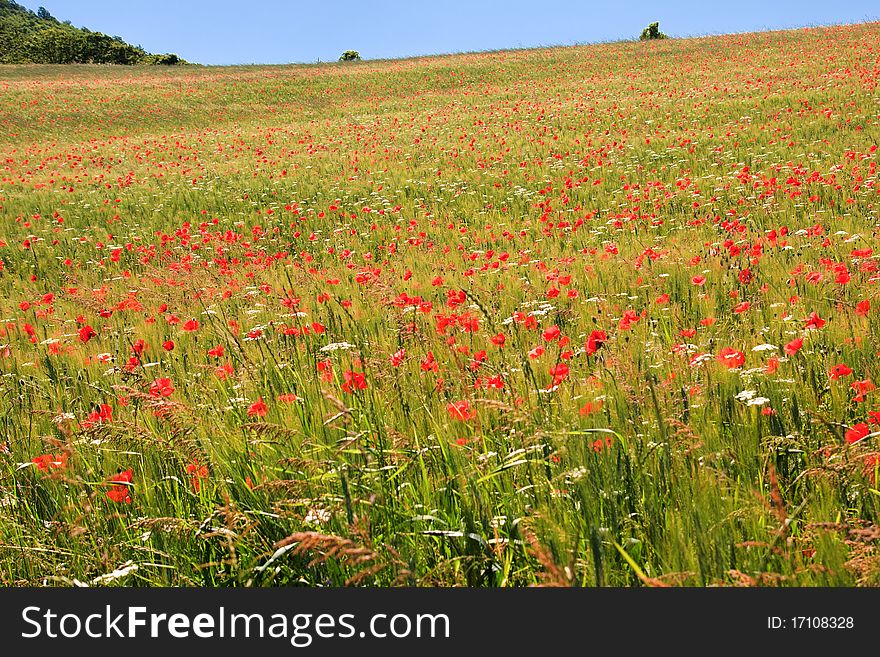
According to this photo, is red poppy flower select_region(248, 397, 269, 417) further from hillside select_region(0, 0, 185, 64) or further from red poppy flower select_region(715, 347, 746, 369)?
hillside select_region(0, 0, 185, 64)

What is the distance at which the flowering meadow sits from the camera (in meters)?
1.93

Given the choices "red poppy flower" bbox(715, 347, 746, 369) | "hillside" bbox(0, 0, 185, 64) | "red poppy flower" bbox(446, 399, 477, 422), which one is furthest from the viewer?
"hillside" bbox(0, 0, 185, 64)

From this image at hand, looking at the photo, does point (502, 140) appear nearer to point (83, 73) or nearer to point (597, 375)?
point (597, 375)

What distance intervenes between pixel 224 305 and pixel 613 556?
484 cm

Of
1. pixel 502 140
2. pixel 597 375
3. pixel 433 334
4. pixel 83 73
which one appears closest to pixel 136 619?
pixel 597 375

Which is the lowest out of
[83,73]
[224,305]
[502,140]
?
[224,305]

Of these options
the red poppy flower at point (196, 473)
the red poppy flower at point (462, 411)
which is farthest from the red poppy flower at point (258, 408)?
the red poppy flower at point (462, 411)

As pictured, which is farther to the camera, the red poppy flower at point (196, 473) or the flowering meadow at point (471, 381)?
the red poppy flower at point (196, 473)

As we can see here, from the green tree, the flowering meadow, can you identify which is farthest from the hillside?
the flowering meadow

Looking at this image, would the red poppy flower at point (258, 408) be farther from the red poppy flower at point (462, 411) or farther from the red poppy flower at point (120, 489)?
the red poppy flower at point (462, 411)

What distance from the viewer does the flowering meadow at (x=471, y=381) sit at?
1.93 m

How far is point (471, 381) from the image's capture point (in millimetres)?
3064

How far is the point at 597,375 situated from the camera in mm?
2980

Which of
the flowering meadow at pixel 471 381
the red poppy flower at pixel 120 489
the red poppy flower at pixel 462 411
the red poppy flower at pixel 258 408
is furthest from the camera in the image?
the red poppy flower at pixel 258 408
